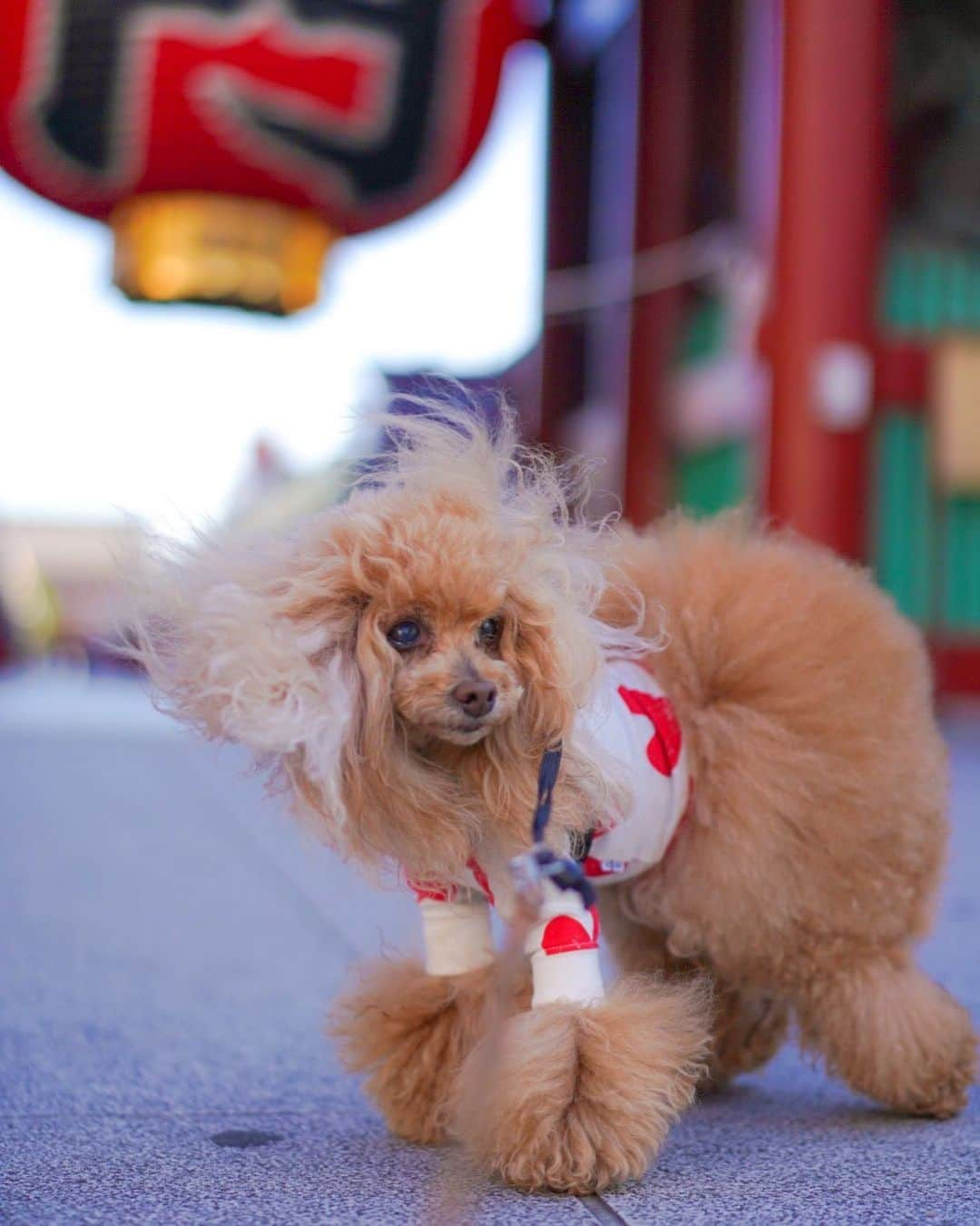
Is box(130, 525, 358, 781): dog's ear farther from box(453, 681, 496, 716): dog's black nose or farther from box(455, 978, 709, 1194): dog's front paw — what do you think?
box(455, 978, 709, 1194): dog's front paw

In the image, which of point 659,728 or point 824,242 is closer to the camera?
point 659,728

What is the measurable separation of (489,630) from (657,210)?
793cm

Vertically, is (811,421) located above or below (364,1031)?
above

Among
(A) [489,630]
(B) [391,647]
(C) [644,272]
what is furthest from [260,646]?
(C) [644,272]

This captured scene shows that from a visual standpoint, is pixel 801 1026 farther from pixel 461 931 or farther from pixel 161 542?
pixel 161 542

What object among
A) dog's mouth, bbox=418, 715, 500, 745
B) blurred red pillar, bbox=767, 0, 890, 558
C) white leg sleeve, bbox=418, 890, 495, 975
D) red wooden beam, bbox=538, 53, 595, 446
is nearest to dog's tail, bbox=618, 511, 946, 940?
white leg sleeve, bbox=418, 890, 495, 975

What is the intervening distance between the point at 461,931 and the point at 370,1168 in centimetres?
31

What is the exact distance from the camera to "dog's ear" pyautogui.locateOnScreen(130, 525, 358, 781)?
165cm

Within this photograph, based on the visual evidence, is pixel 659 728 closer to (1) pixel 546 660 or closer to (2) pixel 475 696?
(1) pixel 546 660

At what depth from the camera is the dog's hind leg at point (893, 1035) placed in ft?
6.59

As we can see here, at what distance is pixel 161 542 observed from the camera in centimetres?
182

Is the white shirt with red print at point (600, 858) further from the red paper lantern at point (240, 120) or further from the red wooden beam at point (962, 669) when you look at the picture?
the red wooden beam at point (962, 669)

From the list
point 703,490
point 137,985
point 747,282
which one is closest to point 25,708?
point 703,490

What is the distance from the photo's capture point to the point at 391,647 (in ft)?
5.60
